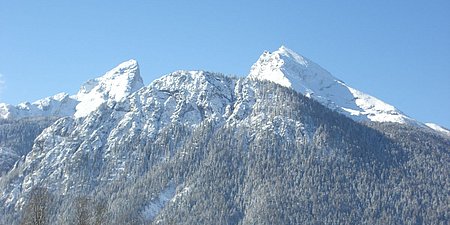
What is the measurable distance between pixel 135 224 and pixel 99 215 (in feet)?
255

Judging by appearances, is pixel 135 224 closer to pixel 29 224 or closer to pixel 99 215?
pixel 99 215

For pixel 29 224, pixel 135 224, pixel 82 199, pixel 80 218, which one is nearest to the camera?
pixel 29 224

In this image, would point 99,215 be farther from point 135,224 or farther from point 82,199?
point 135,224

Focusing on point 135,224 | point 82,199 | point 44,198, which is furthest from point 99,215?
point 135,224

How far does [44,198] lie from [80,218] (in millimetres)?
7185

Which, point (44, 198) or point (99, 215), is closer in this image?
point (44, 198)

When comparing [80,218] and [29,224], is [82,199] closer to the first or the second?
[80,218]

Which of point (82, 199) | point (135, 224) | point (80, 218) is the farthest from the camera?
point (135, 224)

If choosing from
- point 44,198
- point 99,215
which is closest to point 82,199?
point 99,215

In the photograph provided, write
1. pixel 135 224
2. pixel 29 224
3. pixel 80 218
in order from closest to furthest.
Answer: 1. pixel 29 224
2. pixel 80 218
3. pixel 135 224

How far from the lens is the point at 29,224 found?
321 feet

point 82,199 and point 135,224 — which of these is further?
point 135,224

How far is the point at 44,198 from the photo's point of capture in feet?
329

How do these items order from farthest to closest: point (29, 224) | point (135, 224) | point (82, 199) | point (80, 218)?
point (135, 224) → point (82, 199) → point (80, 218) → point (29, 224)
